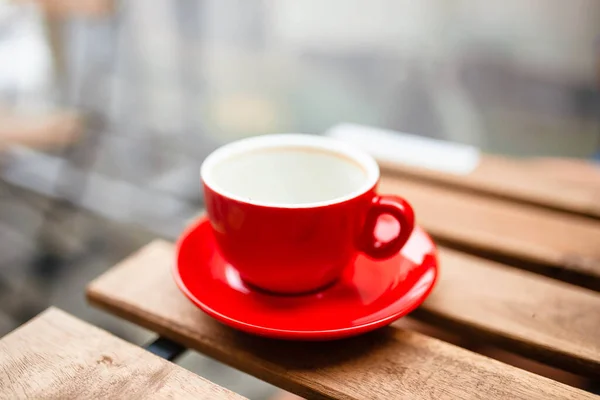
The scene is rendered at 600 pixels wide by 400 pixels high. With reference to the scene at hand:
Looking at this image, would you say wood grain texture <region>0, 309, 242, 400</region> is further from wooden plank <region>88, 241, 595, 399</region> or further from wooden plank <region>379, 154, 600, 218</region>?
wooden plank <region>379, 154, 600, 218</region>

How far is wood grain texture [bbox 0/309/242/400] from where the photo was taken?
0.36 meters

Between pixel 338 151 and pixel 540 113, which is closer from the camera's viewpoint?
pixel 338 151

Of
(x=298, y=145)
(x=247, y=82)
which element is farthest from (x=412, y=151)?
(x=247, y=82)

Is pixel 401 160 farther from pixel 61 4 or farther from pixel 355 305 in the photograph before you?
pixel 61 4

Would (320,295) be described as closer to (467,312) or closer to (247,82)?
(467,312)

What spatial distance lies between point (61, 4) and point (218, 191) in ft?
4.84

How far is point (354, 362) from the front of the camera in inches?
15.4

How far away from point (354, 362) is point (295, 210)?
11cm

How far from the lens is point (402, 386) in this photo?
371 millimetres

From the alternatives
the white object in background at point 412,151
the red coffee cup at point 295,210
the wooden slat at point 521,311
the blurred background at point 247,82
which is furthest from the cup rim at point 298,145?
the blurred background at point 247,82

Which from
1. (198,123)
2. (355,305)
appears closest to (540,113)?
(198,123)

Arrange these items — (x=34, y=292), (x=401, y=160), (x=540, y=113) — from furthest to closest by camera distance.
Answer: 1. (x=540, y=113)
2. (x=34, y=292)
3. (x=401, y=160)

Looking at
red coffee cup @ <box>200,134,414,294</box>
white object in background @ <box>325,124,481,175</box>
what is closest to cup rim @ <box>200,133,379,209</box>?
red coffee cup @ <box>200,134,414,294</box>

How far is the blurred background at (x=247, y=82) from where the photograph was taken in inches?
62.4
